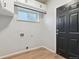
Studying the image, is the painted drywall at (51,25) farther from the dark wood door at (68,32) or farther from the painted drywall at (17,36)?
the painted drywall at (17,36)

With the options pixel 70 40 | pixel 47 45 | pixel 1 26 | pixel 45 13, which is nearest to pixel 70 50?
pixel 70 40

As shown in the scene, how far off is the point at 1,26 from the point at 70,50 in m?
2.13

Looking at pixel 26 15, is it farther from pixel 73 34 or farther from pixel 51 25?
pixel 73 34

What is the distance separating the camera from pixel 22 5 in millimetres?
2723

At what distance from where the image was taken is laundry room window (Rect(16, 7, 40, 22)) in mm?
2923

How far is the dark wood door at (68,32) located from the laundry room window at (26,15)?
97 centimetres

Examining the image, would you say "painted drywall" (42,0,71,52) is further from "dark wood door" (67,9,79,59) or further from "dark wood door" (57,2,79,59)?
"dark wood door" (67,9,79,59)

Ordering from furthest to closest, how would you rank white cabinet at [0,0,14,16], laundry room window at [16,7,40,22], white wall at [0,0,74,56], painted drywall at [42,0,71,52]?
painted drywall at [42,0,71,52]
laundry room window at [16,7,40,22]
white wall at [0,0,74,56]
white cabinet at [0,0,14,16]

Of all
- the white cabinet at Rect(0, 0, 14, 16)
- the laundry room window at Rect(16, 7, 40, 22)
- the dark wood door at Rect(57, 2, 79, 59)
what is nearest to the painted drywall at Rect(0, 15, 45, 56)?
the laundry room window at Rect(16, 7, 40, 22)

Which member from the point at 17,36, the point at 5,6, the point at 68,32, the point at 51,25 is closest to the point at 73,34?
the point at 68,32

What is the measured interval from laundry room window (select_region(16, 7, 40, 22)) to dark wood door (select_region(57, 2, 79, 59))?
0.97 m

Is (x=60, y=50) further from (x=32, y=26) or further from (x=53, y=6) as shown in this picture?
(x=53, y=6)

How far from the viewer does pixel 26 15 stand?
10.4 feet

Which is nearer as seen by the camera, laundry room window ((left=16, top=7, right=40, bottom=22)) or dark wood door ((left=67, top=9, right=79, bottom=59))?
dark wood door ((left=67, top=9, right=79, bottom=59))
